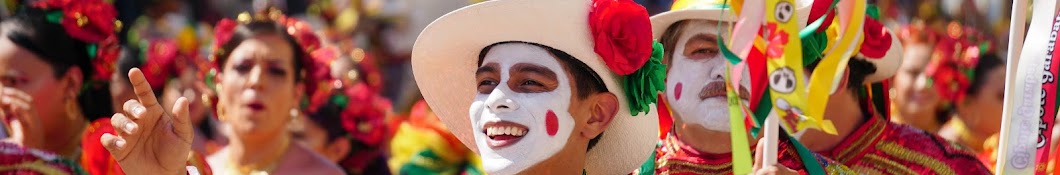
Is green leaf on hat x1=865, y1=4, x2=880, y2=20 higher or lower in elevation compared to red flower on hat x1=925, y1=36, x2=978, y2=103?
higher

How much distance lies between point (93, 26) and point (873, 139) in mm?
2534

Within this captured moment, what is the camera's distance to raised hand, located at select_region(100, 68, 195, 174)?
4160 millimetres

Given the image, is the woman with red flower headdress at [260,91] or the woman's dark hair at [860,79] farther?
the woman with red flower headdress at [260,91]

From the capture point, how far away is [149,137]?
425 cm

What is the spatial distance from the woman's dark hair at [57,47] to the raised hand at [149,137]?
5.78 ft

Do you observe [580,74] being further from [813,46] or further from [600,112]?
[813,46]

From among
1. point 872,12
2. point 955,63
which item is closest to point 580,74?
point 872,12

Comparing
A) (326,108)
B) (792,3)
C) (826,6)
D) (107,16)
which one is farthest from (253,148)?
(792,3)

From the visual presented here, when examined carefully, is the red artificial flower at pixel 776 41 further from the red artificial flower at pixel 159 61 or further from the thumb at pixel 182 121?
the red artificial flower at pixel 159 61

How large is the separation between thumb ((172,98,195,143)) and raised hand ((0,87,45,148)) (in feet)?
5.66

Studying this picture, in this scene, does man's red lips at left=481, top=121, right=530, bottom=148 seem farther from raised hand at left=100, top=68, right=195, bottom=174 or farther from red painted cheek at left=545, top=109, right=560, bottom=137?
raised hand at left=100, top=68, right=195, bottom=174

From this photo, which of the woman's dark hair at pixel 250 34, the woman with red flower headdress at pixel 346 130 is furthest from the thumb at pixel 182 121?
the woman with red flower headdress at pixel 346 130

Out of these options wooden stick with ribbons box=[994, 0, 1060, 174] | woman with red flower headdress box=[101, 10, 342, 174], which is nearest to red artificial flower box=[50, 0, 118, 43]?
woman with red flower headdress box=[101, 10, 342, 174]

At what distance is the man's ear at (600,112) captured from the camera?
177 inches
